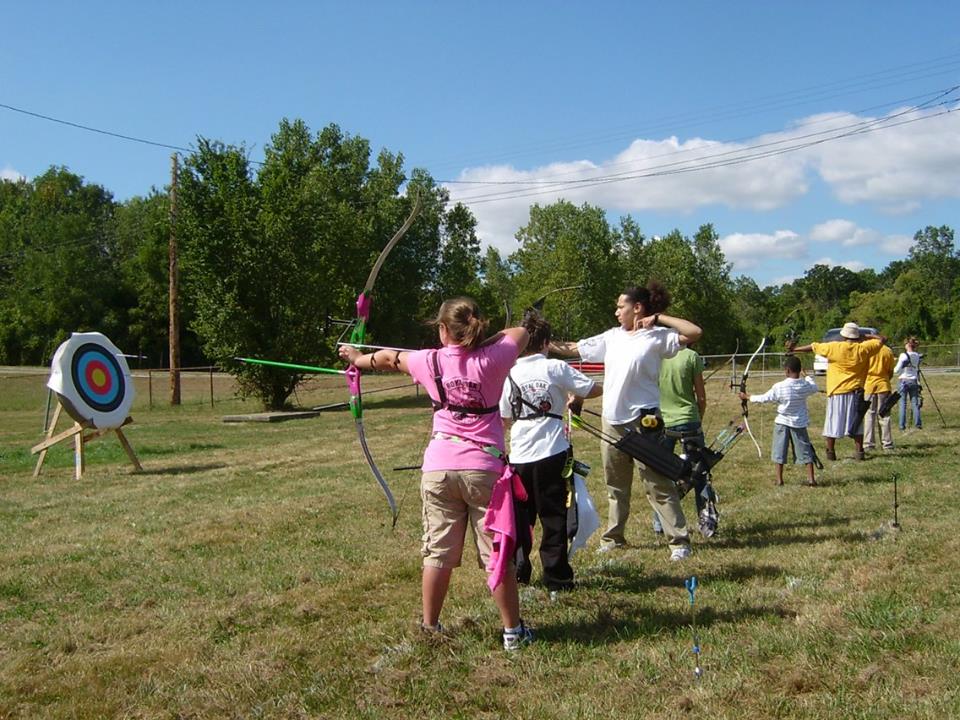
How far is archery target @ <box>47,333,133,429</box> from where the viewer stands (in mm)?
12375

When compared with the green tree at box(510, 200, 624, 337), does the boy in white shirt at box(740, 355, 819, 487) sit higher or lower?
lower

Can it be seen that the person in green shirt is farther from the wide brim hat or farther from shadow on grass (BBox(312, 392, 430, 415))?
shadow on grass (BBox(312, 392, 430, 415))

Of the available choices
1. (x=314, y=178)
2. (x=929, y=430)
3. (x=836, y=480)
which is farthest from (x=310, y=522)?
(x=314, y=178)

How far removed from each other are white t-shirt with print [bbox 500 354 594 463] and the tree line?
1272mm

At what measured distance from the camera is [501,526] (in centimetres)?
420

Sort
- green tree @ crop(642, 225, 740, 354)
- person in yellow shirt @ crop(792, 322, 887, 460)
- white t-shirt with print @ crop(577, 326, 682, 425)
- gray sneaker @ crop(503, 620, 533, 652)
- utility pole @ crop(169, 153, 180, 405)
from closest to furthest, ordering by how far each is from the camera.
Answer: gray sneaker @ crop(503, 620, 533, 652)
white t-shirt with print @ crop(577, 326, 682, 425)
person in yellow shirt @ crop(792, 322, 887, 460)
utility pole @ crop(169, 153, 180, 405)
green tree @ crop(642, 225, 740, 354)

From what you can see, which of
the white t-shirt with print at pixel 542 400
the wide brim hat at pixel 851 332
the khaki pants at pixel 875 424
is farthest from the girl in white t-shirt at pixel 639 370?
the khaki pants at pixel 875 424

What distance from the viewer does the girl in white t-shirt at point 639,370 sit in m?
5.93

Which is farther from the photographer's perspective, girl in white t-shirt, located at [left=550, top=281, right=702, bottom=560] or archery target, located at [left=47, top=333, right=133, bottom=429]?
archery target, located at [left=47, top=333, right=133, bottom=429]

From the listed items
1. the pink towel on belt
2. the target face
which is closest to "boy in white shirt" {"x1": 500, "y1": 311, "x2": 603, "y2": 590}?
the pink towel on belt

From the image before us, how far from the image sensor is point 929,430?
15.3 m

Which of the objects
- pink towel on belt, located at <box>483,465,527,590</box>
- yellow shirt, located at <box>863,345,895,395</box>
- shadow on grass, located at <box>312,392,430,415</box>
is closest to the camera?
pink towel on belt, located at <box>483,465,527,590</box>

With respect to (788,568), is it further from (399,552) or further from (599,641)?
(399,552)

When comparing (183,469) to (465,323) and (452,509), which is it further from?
(465,323)
